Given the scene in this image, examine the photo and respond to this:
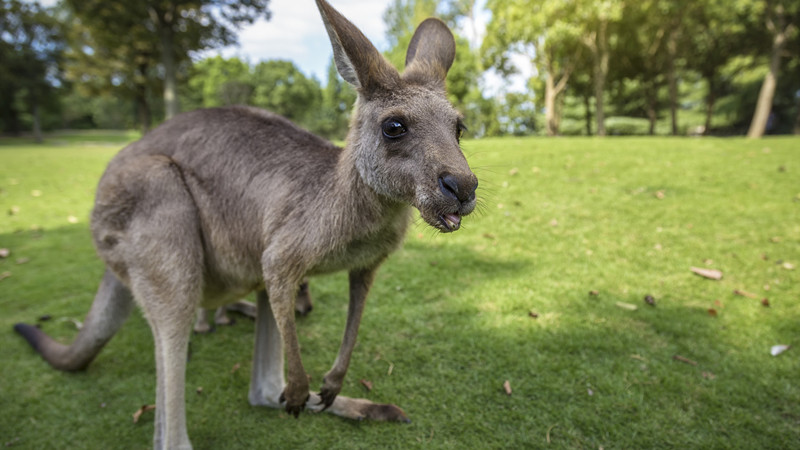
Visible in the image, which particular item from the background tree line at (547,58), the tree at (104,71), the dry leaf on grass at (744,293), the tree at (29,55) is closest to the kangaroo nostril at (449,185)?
the dry leaf on grass at (744,293)

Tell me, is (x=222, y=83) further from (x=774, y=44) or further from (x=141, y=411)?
(x=141, y=411)

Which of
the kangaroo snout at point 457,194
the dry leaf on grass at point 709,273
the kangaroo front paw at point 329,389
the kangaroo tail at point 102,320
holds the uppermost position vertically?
the kangaroo snout at point 457,194

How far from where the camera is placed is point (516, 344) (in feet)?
9.70

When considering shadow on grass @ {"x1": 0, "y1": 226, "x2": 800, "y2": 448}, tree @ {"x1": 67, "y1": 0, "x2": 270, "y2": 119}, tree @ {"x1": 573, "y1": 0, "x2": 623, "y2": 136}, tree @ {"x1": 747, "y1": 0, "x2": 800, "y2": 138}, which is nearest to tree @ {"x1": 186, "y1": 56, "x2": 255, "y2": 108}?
tree @ {"x1": 67, "y1": 0, "x2": 270, "y2": 119}

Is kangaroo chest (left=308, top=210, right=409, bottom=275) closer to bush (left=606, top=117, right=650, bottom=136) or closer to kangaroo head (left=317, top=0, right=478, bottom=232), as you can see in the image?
kangaroo head (left=317, top=0, right=478, bottom=232)

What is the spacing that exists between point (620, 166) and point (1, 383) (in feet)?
27.5

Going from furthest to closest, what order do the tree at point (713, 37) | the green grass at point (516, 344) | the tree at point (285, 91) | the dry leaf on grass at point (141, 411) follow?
the tree at point (285, 91)
the tree at point (713, 37)
the dry leaf on grass at point (141, 411)
the green grass at point (516, 344)

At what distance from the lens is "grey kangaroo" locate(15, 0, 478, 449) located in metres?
1.75

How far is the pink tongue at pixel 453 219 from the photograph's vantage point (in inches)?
61.2

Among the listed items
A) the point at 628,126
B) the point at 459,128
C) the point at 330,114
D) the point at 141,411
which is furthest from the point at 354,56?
the point at 330,114

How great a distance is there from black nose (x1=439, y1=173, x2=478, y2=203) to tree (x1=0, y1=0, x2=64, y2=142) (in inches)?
1392

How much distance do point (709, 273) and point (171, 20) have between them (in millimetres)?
17003

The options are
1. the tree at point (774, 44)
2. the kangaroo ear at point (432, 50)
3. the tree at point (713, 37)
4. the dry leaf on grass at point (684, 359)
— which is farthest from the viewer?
the tree at point (713, 37)

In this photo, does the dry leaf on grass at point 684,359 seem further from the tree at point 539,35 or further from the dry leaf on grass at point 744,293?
the tree at point 539,35
